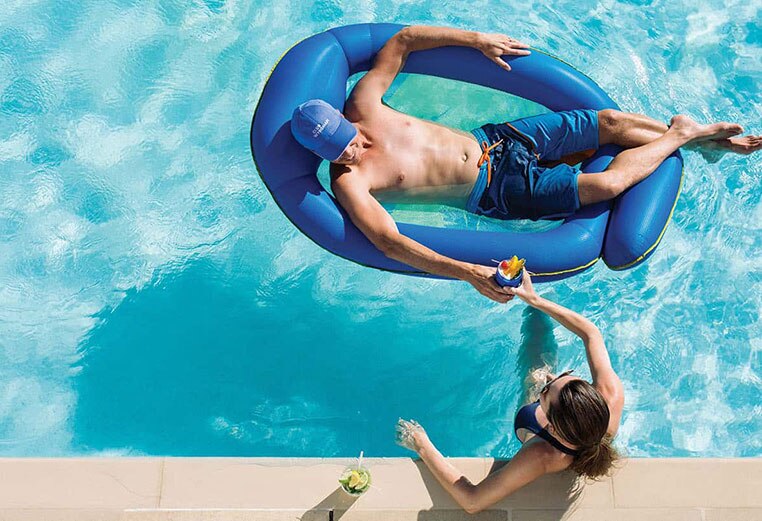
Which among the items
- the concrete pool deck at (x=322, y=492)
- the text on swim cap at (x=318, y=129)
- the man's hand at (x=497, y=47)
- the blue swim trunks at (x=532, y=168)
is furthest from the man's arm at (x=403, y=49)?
the concrete pool deck at (x=322, y=492)

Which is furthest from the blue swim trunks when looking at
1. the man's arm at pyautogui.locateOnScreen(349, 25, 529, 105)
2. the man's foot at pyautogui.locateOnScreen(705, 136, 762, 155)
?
the man's foot at pyautogui.locateOnScreen(705, 136, 762, 155)

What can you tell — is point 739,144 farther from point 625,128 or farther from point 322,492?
point 322,492

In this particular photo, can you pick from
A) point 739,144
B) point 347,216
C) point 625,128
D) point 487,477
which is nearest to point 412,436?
point 487,477

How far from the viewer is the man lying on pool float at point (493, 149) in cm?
358

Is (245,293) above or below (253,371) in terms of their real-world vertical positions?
above

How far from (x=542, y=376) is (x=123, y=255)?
240 centimetres

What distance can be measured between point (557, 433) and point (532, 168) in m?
1.45

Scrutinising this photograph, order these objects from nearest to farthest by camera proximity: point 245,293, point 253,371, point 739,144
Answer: point 739,144
point 253,371
point 245,293

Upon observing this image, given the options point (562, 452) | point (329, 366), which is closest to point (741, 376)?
point (562, 452)

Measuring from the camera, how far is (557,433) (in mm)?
2789

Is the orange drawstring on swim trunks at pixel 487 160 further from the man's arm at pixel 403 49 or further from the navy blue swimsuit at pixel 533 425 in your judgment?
the navy blue swimsuit at pixel 533 425

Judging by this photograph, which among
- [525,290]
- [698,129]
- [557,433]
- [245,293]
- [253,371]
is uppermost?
[698,129]

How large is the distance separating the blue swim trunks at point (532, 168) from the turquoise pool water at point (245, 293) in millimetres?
→ 247

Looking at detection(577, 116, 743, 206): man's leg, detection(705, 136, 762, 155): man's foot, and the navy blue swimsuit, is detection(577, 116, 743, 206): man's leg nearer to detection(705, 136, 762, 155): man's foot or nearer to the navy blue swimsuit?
detection(705, 136, 762, 155): man's foot
